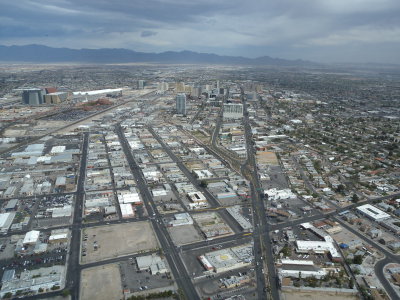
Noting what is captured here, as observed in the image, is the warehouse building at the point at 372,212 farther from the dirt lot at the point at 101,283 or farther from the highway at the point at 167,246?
the dirt lot at the point at 101,283

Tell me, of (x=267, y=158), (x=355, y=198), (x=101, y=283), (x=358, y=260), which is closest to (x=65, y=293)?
(x=101, y=283)

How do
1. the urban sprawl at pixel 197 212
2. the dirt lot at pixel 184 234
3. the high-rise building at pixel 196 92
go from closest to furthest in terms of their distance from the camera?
the urban sprawl at pixel 197 212, the dirt lot at pixel 184 234, the high-rise building at pixel 196 92

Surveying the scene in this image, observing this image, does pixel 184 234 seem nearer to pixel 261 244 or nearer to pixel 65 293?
pixel 261 244

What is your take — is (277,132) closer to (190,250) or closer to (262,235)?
(262,235)

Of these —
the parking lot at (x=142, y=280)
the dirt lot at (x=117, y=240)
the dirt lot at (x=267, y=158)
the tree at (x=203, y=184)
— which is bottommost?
the parking lot at (x=142, y=280)

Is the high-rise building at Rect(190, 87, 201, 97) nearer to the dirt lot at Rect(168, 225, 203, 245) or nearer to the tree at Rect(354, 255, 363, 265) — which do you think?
the dirt lot at Rect(168, 225, 203, 245)

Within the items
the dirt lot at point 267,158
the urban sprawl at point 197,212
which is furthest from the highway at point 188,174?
the dirt lot at point 267,158

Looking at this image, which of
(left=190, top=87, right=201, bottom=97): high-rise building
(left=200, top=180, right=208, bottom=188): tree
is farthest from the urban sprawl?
(left=190, top=87, right=201, bottom=97): high-rise building

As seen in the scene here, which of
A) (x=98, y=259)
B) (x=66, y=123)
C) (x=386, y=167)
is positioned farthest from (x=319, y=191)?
(x=66, y=123)
